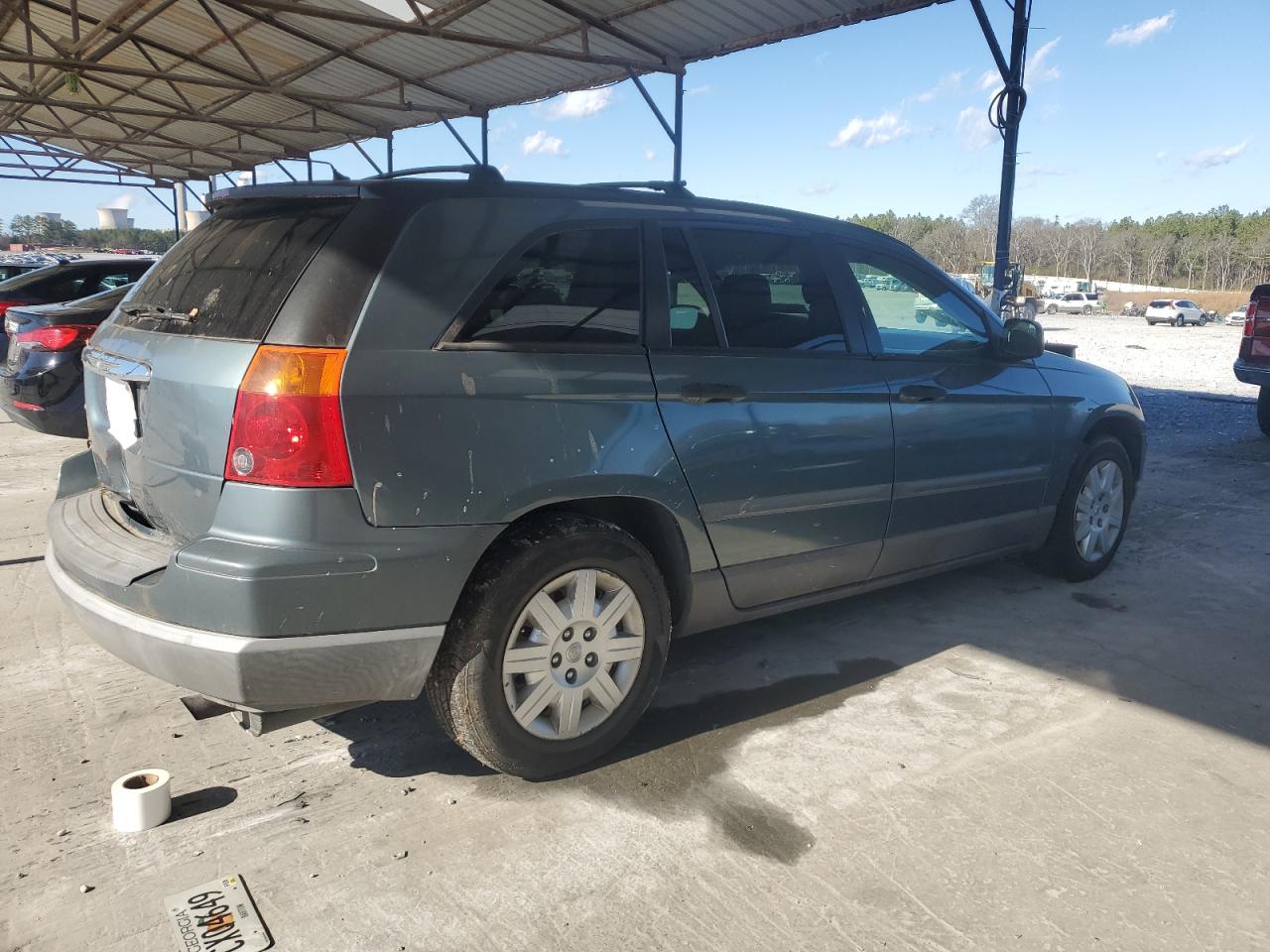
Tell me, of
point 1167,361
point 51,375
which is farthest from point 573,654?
point 1167,361

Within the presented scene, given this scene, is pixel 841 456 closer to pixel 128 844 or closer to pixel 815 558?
pixel 815 558

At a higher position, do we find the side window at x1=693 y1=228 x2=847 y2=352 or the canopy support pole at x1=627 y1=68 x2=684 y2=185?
the canopy support pole at x1=627 y1=68 x2=684 y2=185

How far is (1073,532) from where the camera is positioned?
5000 millimetres

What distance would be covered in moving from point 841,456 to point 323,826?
222 centimetres

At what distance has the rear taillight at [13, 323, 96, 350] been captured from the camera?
6.80 m

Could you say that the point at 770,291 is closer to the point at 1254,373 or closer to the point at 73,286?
the point at 73,286

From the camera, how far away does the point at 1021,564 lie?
217 inches

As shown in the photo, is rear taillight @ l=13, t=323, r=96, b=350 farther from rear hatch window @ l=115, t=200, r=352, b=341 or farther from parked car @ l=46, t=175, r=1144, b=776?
rear hatch window @ l=115, t=200, r=352, b=341

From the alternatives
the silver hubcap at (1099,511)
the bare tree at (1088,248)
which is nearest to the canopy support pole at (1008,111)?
the silver hubcap at (1099,511)

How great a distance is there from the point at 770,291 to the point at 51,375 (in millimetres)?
5679

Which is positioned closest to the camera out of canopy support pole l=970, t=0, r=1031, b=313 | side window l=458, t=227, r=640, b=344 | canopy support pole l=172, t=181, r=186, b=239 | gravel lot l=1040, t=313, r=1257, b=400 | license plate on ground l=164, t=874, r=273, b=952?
license plate on ground l=164, t=874, r=273, b=952

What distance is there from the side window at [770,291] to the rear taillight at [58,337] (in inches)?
213

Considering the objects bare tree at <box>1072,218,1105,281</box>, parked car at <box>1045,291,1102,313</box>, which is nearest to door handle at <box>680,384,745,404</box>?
parked car at <box>1045,291,1102,313</box>

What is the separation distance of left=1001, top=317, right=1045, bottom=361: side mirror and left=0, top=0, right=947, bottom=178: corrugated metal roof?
559cm
